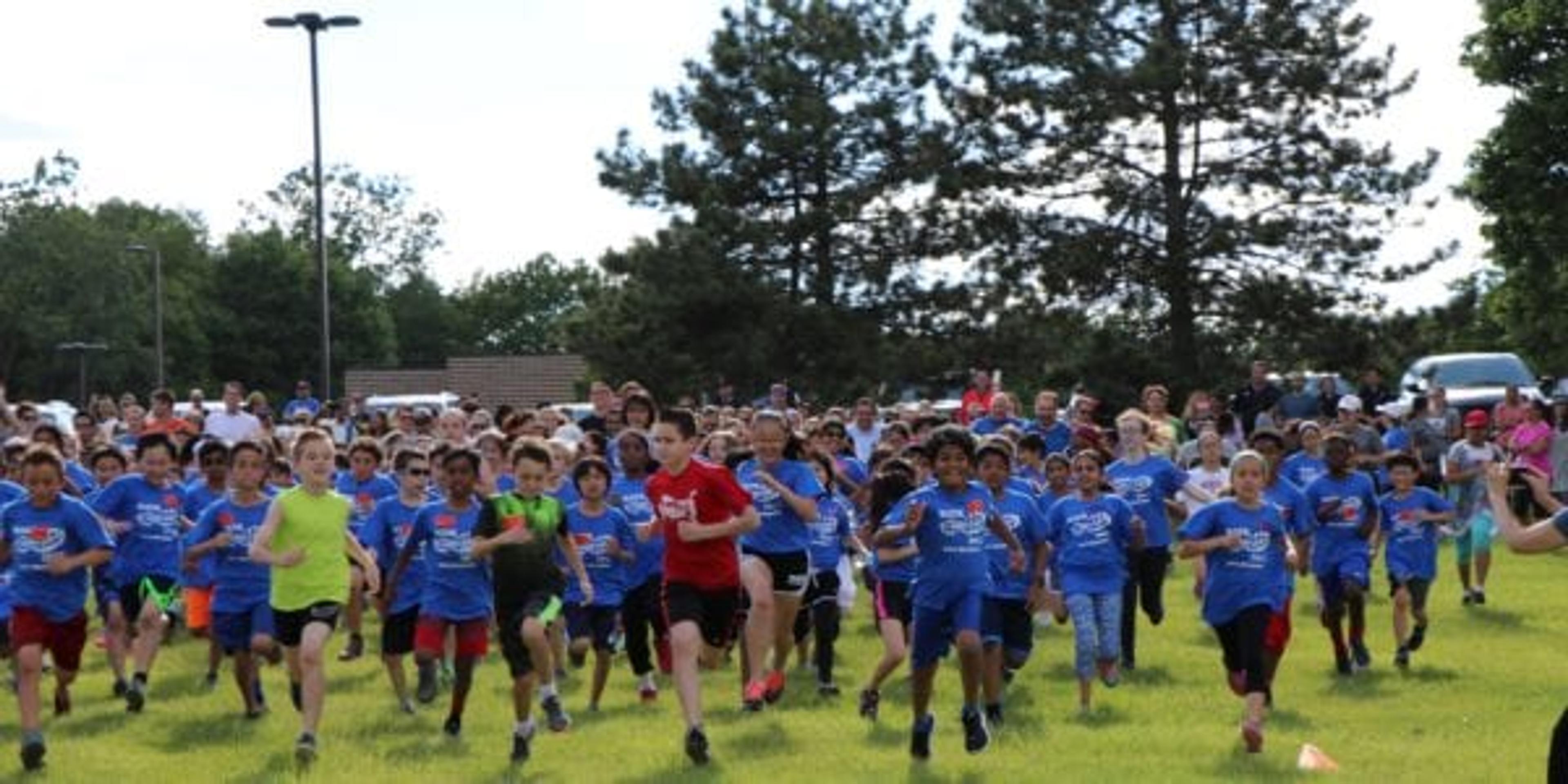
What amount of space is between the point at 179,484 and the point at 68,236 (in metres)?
94.4

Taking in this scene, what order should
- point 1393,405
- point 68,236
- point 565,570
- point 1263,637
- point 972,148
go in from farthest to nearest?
point 68,236
point 972,148
point 1393,405
point 565,570
point 1263,637

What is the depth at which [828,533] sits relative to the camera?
54.0 feet

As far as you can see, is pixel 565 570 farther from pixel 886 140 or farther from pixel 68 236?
pixel 68 236

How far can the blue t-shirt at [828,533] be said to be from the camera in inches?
641

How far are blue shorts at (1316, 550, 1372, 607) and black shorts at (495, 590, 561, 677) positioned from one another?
6.60 m

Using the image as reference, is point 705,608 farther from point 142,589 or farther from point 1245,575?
point 142,589

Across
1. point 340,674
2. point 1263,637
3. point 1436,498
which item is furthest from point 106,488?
point 1436,498

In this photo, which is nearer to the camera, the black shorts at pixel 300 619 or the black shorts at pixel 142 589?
the black shorts at pixel 300 619

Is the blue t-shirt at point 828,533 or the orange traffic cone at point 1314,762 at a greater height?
the blue t-shirt at point 828,533

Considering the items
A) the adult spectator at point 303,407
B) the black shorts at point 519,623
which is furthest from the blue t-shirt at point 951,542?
the adult spectator at point 303,407

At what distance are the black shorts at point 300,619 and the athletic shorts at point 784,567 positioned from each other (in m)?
2.87

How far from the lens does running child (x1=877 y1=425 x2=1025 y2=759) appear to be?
12250 millimetres

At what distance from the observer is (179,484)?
17234mm

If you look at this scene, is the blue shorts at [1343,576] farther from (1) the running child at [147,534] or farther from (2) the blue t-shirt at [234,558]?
(1) the running child at [147,534]
